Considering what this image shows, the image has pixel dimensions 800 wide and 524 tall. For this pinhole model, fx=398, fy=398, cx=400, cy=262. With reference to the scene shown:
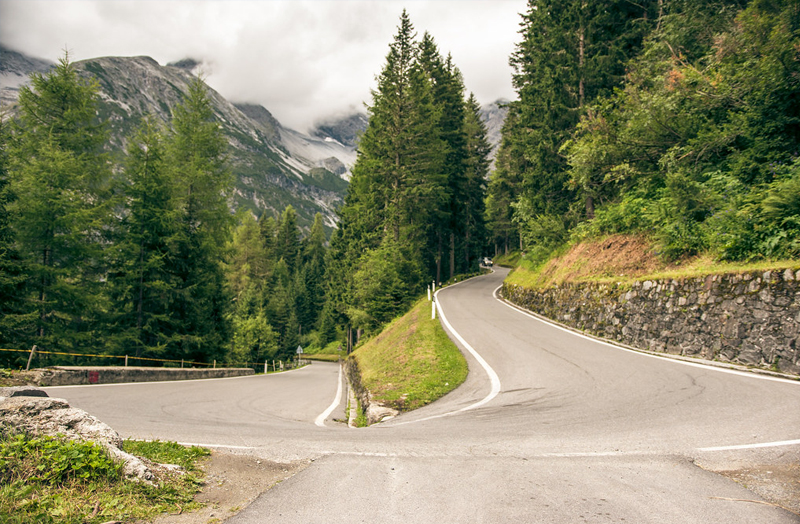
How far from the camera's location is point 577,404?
7004 millimetres

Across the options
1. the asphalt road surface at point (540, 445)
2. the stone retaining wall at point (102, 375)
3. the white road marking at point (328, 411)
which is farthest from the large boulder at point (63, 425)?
the stone retaining wall at point (102, 375)

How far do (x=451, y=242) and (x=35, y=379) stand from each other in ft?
110

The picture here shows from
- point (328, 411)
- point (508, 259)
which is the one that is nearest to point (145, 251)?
point (328, 411)

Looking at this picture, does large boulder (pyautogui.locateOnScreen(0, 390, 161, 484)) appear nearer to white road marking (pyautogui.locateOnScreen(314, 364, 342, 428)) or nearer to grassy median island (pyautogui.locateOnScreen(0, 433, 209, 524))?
grassy median island (pyautogui.locateOnScreen(0, 433, 209, 524))

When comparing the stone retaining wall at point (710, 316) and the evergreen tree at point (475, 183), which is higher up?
the evergreen tree at point (475, 183)

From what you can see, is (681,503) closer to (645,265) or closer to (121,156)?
(645,265)

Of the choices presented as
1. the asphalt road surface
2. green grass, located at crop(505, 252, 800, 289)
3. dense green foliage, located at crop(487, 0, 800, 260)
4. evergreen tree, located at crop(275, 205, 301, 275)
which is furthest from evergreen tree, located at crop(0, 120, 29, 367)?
evergreen tree, located at crop(275, 205, 301, 275)

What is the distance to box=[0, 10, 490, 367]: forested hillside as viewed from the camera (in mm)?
16969

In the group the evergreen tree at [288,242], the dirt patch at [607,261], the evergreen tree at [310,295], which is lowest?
the evergreen tree at [310,295]

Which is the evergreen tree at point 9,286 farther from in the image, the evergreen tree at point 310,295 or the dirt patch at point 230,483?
the evergreen tree at point 310,295

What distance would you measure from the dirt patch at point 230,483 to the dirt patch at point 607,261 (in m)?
14.0

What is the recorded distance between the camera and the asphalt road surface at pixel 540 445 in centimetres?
311

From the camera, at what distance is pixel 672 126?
590 inches

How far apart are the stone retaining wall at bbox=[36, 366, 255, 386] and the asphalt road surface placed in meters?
1.87
